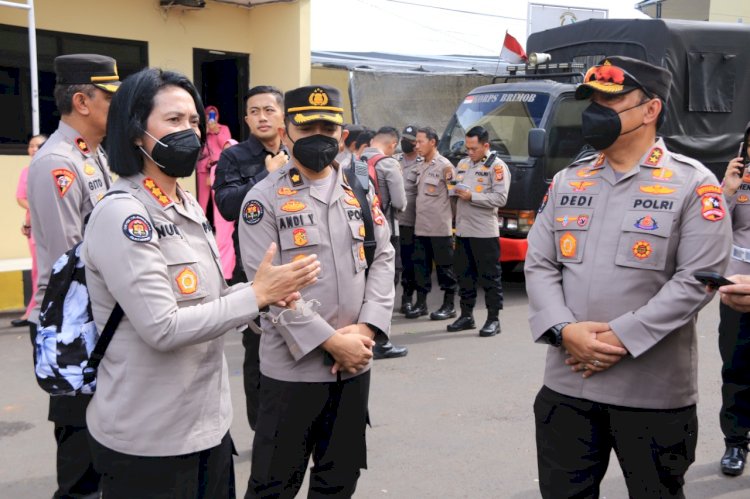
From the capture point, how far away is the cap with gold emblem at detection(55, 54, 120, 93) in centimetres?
347

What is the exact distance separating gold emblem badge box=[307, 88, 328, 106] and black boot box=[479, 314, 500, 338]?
4.70 meters

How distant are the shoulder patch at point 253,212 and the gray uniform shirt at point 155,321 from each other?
68 centimetres

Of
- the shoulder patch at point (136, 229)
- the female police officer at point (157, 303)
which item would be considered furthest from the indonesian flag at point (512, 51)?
the shoulder patch at point (136, 229)

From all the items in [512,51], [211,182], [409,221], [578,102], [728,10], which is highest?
[728,10]

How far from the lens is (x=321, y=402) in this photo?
9.87 ft

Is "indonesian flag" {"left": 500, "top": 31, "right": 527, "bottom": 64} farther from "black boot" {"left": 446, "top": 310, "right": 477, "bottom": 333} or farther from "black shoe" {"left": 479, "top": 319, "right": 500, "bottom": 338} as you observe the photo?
"black shoe" {"left": 479, "top": 319, "right": 500, "bottom": 338}

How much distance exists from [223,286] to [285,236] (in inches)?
21.6

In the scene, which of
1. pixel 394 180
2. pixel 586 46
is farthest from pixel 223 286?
pixel 586 46

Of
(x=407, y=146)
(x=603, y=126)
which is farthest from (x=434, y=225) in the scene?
(x=603, y=126)

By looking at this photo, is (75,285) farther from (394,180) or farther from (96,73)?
(394,180)

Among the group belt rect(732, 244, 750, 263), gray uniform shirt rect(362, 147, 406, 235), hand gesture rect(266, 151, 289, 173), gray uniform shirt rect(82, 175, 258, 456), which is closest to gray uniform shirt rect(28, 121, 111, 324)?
hand gesture rect(266, 151, 289, 173)

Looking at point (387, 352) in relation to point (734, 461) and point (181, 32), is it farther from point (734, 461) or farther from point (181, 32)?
point (181, 32)

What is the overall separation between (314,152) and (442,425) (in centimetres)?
252

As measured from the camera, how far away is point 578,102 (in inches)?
363
